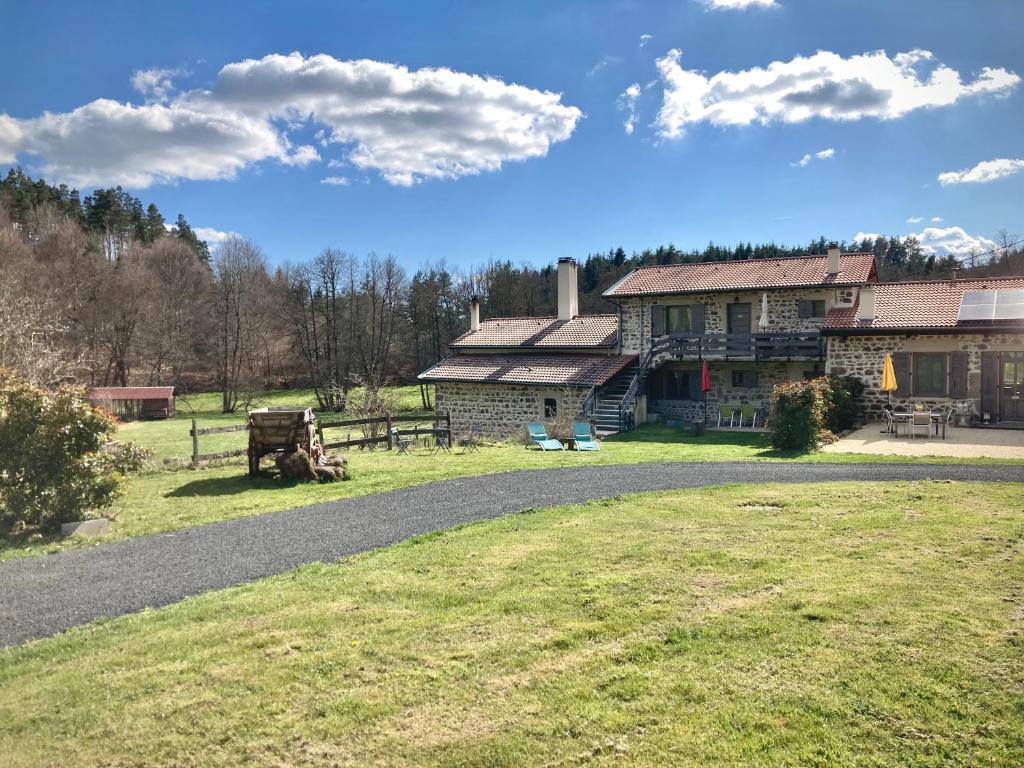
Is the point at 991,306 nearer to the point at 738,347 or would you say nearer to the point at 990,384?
the point at 990,384

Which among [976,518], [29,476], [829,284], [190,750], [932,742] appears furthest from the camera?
[829,284]

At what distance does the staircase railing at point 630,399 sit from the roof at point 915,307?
644 centimetres

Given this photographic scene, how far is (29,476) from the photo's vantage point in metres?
10.3

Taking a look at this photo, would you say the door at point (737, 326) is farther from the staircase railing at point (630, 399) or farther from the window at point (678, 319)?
the staircase railing at point (630, 399)

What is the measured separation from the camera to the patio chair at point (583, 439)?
18.2 meters

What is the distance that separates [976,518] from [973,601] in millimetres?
3505

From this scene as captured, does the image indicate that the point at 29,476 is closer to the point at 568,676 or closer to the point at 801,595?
Result: the point at 568,676

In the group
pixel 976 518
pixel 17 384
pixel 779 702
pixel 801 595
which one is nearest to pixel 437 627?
pixel 779 702

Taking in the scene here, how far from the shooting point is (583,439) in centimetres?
1867

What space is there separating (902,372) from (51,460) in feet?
73.4

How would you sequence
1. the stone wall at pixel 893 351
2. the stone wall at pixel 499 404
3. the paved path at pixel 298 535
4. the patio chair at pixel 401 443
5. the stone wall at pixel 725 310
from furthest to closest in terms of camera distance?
1. the stone wall at pixel 499 404
2. the stone wall at pixel 725 310
3. the stone wall at pixel 893 351
4. the patio chair at pixel 401 443
5. the paved path at pixel 298 535

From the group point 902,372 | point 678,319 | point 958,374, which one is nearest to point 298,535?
point 902,372

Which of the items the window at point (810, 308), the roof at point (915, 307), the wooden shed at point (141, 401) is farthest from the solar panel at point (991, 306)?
the wooden shed at point (141, 401)

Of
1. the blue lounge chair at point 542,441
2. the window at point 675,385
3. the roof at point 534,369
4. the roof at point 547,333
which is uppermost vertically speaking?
the roof at point 547,333
